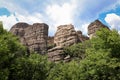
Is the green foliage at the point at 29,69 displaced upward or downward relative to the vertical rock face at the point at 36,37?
downward

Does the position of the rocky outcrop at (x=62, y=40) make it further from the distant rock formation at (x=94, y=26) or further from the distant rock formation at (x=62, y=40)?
the distant rock formation at (x=94, y=26)

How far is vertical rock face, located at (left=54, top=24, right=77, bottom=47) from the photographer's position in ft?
436

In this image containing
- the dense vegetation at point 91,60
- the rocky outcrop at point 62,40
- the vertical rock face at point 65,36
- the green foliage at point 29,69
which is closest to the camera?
the dense vegetation at point 91,60

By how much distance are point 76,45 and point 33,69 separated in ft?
230

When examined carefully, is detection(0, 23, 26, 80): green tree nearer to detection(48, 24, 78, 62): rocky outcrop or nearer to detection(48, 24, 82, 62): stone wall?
detection(48, 24, 82, 62): stone wall

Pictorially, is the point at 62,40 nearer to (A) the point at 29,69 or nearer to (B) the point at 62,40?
(B) the point at 62,40

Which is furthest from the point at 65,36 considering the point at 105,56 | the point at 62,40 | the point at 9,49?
the point at 105,56

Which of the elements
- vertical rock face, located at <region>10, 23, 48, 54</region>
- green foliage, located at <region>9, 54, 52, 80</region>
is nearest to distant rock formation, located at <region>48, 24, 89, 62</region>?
vertical rock face, located at <region>10, 23, 48, 54</region>

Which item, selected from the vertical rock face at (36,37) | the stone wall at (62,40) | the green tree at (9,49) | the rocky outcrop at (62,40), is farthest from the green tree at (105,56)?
the vertical rock face at (36,37)

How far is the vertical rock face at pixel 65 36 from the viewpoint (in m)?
133

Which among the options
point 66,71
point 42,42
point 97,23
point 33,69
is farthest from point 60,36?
point 33,69

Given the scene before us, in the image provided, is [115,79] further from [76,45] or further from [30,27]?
[30,27]

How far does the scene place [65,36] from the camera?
5384 inches

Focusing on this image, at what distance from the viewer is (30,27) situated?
5827 inches
